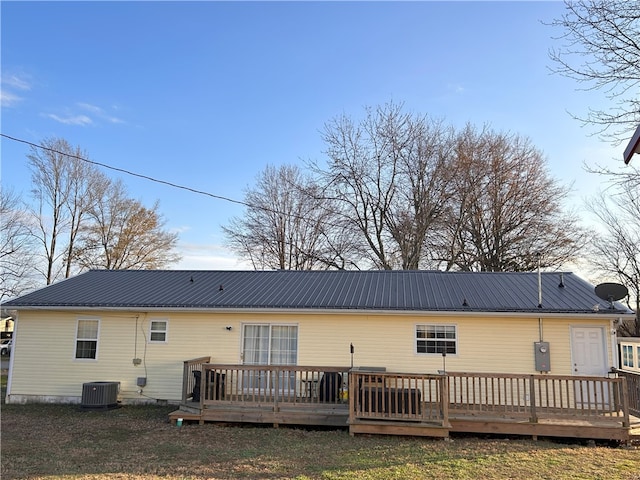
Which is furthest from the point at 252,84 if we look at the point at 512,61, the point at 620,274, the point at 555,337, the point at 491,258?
the point at 620,274

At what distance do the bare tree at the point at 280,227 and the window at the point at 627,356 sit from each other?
15199mm

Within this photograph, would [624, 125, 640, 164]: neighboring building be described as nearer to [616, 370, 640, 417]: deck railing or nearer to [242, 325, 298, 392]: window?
[616, 370, 640, 417]: deck railing

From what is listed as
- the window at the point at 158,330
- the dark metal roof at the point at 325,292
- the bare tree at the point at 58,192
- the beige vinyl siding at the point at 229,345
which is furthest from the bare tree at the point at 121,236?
the window at the point at 158,330

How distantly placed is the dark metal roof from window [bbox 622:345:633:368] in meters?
4.14

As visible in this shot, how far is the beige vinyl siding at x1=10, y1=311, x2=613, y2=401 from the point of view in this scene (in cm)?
1077

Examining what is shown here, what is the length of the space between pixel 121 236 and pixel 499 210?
23.0m

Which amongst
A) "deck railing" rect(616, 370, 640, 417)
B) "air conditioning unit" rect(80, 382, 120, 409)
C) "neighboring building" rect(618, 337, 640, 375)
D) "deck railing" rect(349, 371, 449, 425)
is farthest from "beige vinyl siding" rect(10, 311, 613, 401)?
"neighboring building" rect(618, 337, 640, 375)

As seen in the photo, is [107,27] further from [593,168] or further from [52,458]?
[593,168]

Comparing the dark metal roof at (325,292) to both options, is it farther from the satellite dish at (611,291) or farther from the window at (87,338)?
the window at (87,338)

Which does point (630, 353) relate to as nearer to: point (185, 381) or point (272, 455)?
point (272, 455)

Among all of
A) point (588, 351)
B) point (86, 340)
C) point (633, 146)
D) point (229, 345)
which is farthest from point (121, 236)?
point (633, 146)

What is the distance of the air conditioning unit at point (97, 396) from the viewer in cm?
1105

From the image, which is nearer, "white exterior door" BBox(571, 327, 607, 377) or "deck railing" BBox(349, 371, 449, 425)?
"deck railing" BBox(349, 371, 449, 425)

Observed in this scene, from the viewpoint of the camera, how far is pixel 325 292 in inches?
492
